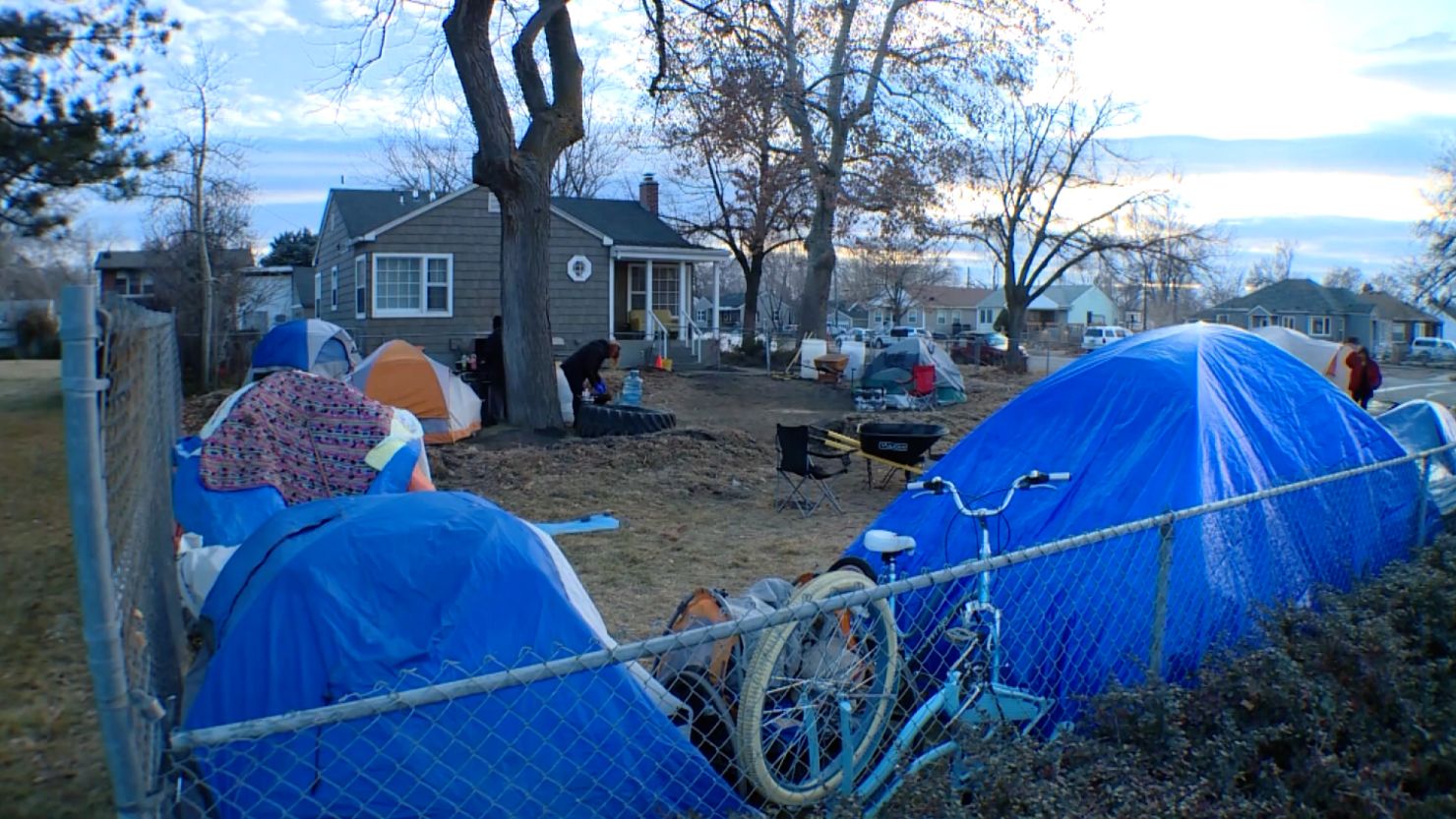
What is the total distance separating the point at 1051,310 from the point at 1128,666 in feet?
294

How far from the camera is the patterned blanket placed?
6.97 meters

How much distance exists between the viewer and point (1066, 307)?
305ft

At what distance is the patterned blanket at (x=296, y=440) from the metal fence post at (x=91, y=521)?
5056 millimetres

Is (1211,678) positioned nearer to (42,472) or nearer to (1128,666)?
(1128,666)

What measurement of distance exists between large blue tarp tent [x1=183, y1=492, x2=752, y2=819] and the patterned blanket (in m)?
3.21

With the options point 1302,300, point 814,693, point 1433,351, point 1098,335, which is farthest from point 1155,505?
point 1302,300

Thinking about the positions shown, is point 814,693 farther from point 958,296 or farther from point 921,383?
point 958,296

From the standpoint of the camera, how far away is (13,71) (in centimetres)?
1155

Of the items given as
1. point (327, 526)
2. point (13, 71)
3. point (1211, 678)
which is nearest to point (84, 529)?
point (327, 526)

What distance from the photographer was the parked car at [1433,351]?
1948 inches

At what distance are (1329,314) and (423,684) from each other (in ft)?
244

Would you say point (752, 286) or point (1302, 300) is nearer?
point (752, 286)

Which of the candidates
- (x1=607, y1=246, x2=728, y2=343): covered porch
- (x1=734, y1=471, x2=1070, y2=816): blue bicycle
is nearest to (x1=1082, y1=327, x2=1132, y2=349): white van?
(x1=607, y1=246, x2=728, y2=343): covered porch

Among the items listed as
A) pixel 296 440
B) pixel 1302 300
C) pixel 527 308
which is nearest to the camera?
pixel 296 440
